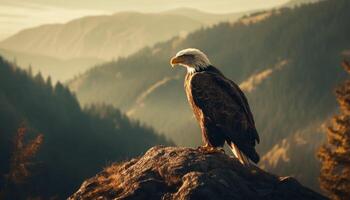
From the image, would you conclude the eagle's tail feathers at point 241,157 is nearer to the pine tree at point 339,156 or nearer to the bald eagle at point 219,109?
the bald eagle at point 219,109

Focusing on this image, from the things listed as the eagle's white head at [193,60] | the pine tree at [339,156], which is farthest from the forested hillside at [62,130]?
the eagle's white head at [193,60]

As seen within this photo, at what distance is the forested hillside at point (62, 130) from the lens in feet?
404

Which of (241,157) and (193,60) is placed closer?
(241,157)

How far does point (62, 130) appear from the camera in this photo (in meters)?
144

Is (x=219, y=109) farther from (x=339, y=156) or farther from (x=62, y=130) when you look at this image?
(x=62, y=130)

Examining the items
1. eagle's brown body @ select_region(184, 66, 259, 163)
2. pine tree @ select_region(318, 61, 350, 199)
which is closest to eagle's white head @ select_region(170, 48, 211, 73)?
eagle's brown body @ select_region(184, 66, 259, 163)

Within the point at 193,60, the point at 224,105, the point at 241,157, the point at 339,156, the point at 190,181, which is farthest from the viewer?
the point at 339,156

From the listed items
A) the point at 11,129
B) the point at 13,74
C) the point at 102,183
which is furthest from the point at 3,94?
the point at 102,183

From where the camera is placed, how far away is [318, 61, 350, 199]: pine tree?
32.2 metres

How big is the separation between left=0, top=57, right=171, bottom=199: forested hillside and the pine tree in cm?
8600

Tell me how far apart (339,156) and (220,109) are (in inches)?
752

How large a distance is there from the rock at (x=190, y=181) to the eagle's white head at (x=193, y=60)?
226cm

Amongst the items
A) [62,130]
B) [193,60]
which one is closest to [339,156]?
[193,60]

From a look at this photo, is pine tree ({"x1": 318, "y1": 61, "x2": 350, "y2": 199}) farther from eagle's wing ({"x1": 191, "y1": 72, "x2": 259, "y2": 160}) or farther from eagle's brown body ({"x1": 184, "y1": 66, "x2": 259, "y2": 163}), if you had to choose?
eagle's wing ({"x1": 191, "y1": 72, "x2": 259, "y2": 160})
